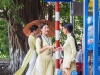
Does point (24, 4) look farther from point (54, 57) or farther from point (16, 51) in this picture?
point (54, 57)

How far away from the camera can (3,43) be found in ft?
48.9

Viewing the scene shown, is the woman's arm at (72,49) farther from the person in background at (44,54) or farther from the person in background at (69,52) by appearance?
the person in background at (44,54)

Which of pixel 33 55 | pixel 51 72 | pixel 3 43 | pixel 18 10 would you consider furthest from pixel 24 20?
pixel 51 72

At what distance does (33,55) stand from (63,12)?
7247 mm

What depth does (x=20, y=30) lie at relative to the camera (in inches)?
487

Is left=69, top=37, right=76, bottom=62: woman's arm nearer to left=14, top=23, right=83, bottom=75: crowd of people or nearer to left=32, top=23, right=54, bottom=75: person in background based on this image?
left=14, top=23, right=83, bottom=75: crowd of people

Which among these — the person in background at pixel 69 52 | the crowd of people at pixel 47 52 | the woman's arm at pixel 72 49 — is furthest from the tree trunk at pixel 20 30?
the woman's arm at pixel 72 49

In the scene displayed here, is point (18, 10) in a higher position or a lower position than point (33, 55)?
higher

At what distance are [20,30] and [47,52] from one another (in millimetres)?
5423

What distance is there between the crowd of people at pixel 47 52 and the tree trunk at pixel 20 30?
4226 mm

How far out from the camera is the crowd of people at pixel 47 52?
6355 mm

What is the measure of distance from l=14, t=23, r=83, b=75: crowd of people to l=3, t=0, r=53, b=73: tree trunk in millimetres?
4226

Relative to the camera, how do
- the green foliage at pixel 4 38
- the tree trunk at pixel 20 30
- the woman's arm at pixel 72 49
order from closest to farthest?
1. the woman's arm at pixel 72 49
2. the tree trunk at pixel 20 30
3. the green foliage at pixel 4 38

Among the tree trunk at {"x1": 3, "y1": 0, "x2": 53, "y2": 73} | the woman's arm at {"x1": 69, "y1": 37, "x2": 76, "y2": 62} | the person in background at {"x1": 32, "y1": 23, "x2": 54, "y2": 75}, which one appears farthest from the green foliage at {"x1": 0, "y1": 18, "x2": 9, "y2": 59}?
the woman's arm at {"x1": 69, "y1": 37, "x2": 76, "y2": 62}
